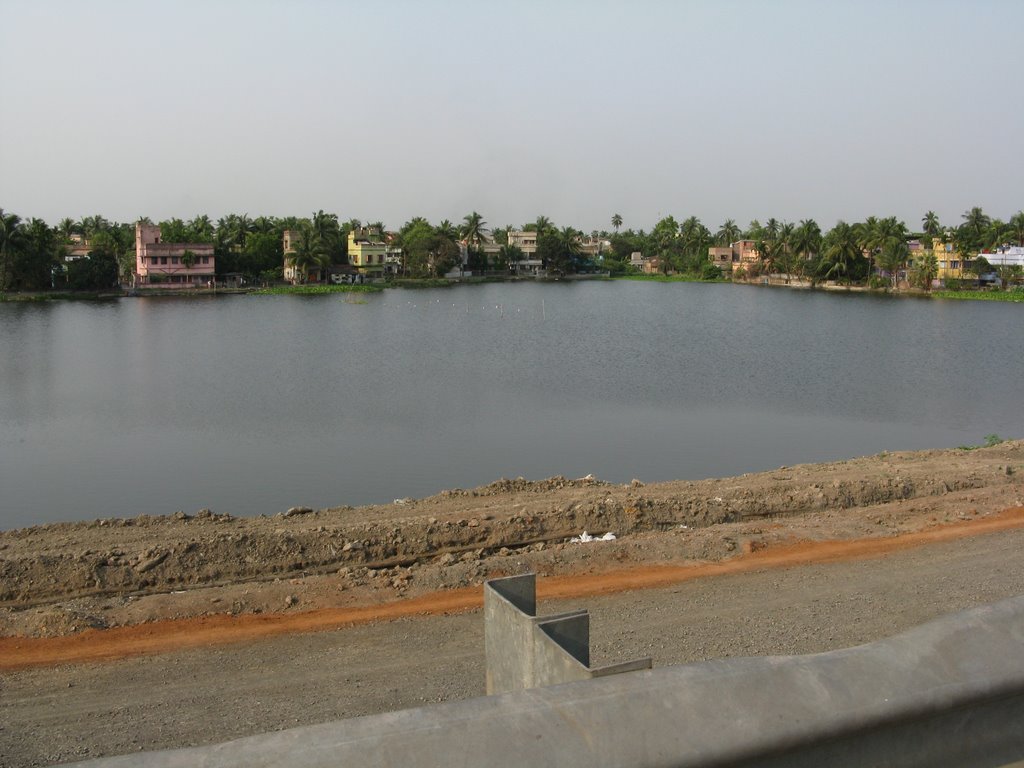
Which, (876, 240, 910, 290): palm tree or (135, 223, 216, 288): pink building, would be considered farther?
(876, 240, 910, 290): palm tree

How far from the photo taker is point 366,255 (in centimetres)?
10950

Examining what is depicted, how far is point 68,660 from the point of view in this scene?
794cm

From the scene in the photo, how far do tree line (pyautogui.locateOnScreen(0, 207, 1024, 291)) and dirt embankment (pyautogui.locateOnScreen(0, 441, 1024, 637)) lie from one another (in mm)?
74725

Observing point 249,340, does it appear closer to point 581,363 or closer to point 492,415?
point 581,363

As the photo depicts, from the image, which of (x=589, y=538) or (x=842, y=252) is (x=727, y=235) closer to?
(x=842, y=252)

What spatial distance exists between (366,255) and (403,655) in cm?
10425

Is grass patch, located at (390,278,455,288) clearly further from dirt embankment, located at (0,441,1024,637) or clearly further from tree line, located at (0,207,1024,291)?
dirt embankment, located at (0,441,1024,637)

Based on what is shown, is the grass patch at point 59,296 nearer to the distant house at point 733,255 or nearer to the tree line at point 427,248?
the tree line at point 427,248

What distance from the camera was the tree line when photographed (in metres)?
82.1

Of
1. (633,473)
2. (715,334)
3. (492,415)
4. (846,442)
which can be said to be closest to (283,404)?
(492,415)

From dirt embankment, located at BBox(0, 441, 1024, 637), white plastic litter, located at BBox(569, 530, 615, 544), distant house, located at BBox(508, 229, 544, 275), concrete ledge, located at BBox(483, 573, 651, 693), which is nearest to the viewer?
concrete ledge, located at BBox(483, 573, 651, 693)

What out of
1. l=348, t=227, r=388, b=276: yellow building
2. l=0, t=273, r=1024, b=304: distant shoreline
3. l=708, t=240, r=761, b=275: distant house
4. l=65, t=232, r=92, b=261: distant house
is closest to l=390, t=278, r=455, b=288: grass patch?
l=0, t=273, r=1024, b=304: distant shoreline

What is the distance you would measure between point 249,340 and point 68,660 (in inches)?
1736

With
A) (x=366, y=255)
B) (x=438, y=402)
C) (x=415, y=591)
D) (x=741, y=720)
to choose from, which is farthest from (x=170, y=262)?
(x=741, y=720)
